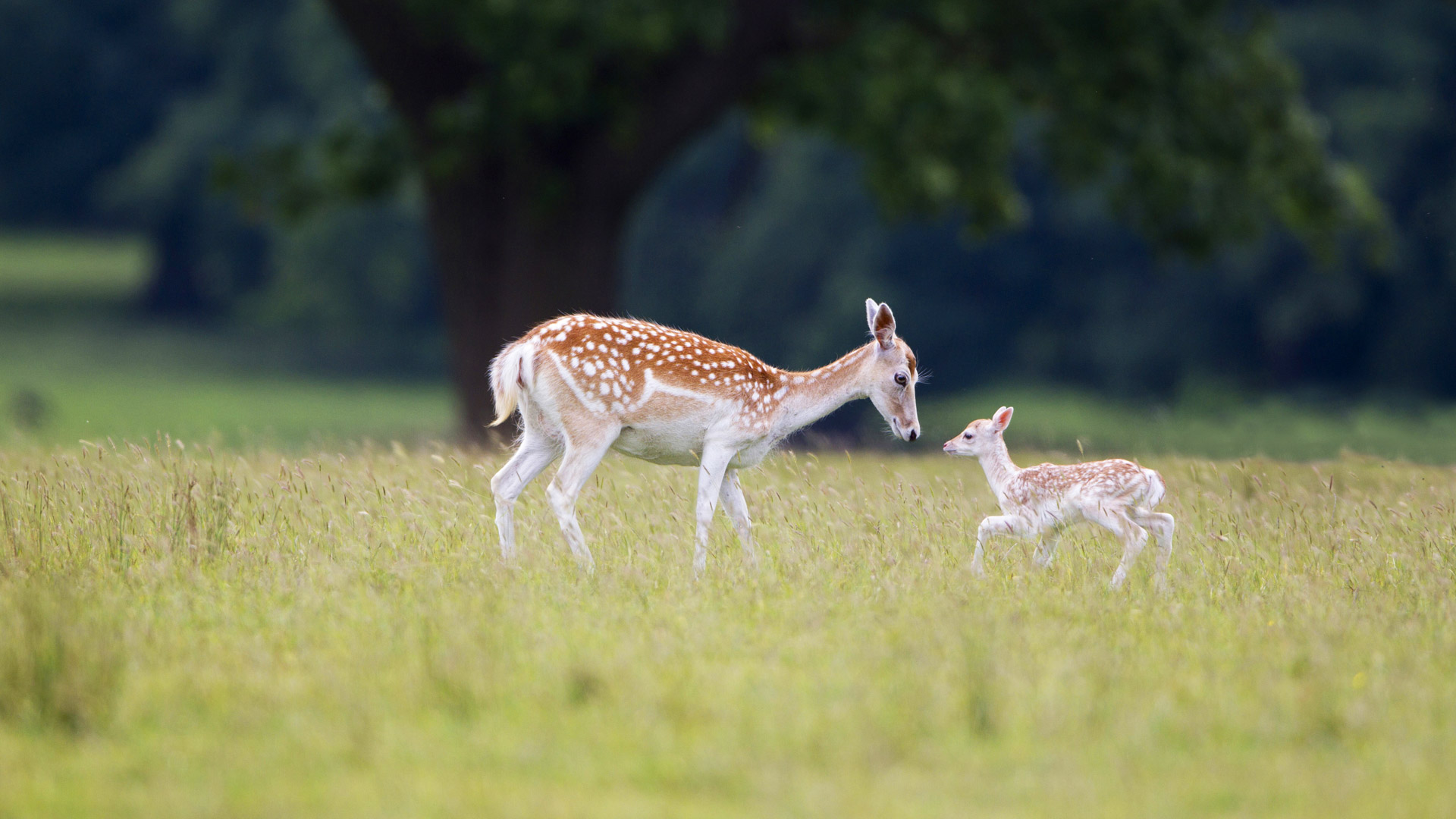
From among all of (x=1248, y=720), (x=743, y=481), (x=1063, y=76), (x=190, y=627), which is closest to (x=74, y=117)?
(x=1063, y=76)

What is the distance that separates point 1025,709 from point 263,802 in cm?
249

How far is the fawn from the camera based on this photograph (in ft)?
24.8

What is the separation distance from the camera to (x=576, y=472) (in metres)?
7.98

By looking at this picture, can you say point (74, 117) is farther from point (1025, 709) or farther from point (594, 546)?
point (1025, 709)

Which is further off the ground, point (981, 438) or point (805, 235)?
point (805, 235)

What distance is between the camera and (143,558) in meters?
7.48

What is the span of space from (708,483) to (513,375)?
1156 millimetres

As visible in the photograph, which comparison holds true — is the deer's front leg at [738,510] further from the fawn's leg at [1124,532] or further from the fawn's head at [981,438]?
the fawn's leg at [1124,532]

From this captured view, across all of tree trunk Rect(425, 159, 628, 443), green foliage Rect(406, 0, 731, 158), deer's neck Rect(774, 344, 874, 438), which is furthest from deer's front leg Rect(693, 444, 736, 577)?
tree trunk Rect(425, 159, 628, 443)

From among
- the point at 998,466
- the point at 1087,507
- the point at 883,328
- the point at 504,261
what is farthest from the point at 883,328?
the point at 504,261

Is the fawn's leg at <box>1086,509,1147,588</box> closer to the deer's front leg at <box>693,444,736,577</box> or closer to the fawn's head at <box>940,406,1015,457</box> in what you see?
the fawn's head at <box>940,406,1015,457</box>

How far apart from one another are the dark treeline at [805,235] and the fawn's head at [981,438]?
26.0 m

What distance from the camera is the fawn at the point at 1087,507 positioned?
7574 millimetres

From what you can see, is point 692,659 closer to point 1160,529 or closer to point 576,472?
point 576,472
